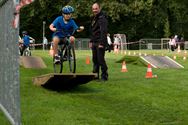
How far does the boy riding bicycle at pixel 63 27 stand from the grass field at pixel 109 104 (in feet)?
4.13

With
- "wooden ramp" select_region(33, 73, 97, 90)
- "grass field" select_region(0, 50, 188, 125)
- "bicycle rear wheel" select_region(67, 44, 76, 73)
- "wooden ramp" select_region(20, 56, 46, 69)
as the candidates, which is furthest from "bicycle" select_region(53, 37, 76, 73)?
"wooden ramp" select_region(20, 56, 46, 69)

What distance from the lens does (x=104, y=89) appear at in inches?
500

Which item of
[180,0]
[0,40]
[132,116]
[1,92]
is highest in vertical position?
[180,0]

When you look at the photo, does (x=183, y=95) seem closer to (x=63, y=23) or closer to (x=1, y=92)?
(x=63, y=23)

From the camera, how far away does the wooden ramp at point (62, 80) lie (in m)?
11.4

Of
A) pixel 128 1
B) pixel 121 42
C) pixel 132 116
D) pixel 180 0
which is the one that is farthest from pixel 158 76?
pixel 128 1

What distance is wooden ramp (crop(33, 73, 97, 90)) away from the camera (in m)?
11.4

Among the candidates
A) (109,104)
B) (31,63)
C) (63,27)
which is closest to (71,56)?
(63,27)

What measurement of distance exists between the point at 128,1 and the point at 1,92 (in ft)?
217

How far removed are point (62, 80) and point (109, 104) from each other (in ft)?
5.72

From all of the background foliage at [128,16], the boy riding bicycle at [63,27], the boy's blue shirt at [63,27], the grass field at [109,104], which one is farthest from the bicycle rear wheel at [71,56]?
the background foliage at [128,16]

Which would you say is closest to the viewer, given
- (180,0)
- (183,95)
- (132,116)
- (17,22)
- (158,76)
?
(17,22)

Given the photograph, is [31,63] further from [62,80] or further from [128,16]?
[128,16]

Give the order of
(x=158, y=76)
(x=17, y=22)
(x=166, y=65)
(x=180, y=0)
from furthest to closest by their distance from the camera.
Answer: (x=180, y=0) → (x=166, y=65) → (x=158, y=76) → (x=17, y=22)
